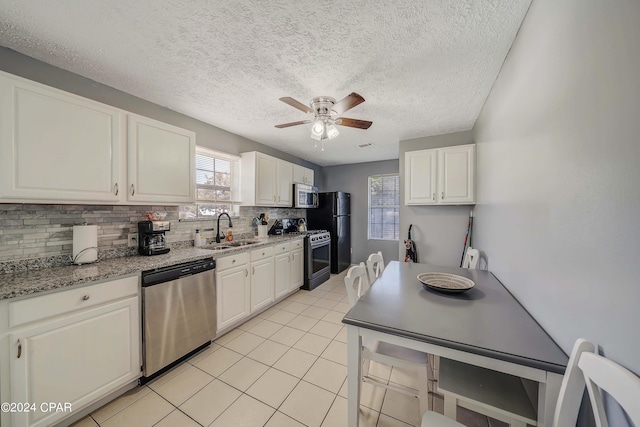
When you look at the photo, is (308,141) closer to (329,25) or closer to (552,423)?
(329,25)

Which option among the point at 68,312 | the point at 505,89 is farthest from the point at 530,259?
the point at 68,312

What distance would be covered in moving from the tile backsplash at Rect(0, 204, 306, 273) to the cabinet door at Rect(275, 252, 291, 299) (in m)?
1.57

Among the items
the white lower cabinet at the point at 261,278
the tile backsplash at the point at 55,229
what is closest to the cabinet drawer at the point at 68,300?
the tile backsplash at the point at 55,229

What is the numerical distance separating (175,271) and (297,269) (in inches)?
79.5

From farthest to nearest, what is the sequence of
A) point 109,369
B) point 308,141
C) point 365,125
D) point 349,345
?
point 308,141
point 365,125
point 109,369
point 349,345

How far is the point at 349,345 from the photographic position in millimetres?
1191

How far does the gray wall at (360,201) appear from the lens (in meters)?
5.02

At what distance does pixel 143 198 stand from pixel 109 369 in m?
1.32

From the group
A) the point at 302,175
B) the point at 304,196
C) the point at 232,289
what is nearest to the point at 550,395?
the point at 232,289

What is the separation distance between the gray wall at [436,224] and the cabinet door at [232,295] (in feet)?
7.85

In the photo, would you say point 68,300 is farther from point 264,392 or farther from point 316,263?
point 316,263

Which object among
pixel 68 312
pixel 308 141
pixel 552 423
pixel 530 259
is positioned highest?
pixel 308 141

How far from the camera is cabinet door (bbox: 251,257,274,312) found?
9.04ft

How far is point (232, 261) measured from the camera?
2465mm
